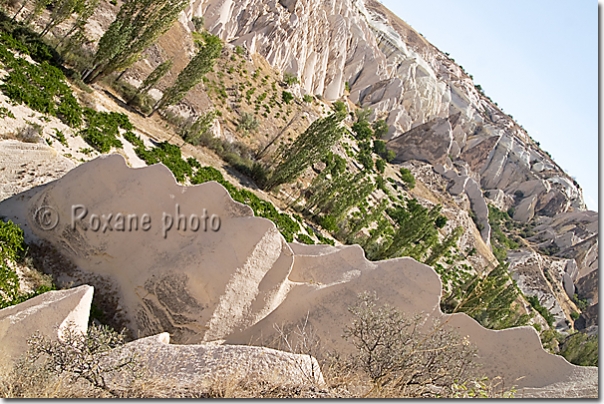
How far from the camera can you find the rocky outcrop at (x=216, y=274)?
817 cm

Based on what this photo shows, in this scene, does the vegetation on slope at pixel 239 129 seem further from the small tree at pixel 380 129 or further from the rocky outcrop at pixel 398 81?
the small tree at pixel 380 129

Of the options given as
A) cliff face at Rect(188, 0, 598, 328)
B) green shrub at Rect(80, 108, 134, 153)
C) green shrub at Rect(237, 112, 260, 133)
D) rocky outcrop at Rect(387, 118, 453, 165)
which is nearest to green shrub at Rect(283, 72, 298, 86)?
cliff face at Rect(188, 0, 598, 328)

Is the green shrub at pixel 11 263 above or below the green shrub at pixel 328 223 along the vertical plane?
above

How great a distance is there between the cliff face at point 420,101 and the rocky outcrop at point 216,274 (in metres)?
31.1

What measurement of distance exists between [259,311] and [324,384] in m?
3.41

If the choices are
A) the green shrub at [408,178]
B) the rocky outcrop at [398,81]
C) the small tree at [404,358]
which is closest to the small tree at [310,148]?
the small tree at [404,358]

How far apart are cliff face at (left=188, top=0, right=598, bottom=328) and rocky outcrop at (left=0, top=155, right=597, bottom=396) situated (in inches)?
1226

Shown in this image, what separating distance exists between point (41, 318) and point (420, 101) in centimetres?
6398

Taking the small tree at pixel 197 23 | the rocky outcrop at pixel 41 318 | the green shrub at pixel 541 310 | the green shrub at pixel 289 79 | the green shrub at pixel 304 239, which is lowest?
the green shrub at pixel 304 239

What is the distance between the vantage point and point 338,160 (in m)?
35.7

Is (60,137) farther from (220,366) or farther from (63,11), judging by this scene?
(220,366)

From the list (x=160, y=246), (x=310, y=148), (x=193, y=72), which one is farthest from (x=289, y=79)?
(x=160, y=246)

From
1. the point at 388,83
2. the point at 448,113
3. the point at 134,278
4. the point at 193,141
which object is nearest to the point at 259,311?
the point at 134,278

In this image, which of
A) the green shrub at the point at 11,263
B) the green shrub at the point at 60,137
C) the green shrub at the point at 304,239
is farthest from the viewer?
the green shrub at the point at 304,239
